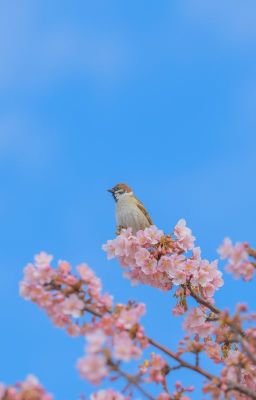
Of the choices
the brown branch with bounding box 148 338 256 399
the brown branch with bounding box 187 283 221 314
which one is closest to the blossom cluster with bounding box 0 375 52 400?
the brown branch with bounding box 148 338 256 399

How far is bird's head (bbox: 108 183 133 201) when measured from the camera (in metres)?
13.1

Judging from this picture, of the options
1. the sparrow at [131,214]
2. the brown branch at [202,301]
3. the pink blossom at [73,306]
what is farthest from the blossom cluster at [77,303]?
the sparrow at [131,214]

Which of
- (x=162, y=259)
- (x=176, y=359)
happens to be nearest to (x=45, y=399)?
(x=176, y=359)

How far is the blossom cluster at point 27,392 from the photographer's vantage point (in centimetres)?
541

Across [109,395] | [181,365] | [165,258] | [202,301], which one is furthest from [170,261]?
[109,395]

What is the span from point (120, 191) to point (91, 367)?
807 cm

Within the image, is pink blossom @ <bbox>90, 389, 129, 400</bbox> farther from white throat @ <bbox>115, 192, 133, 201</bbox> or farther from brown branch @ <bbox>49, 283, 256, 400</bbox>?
white throat @ <bbox>115, 192, 133, 201</bbox>

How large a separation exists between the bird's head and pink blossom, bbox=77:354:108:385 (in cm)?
791

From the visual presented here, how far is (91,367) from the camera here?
5234 millimetres

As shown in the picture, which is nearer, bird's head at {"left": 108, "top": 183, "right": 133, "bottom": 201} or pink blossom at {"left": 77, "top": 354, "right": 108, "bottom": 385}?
pink blossom at {"left": 77, "top": 354, "right": 108, "bottom": 385}

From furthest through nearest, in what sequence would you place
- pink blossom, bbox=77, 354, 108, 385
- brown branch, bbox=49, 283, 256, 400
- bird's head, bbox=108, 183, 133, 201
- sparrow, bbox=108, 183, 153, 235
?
bird's head, bbox=108, 183, 133, 201 < sparrow, bbox=108, 183, 153, 235 < brown branch, bbox=49, 283, 256, 400 < pink blossom, bbox=77, 354, 108, 385

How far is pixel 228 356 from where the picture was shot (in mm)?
8555

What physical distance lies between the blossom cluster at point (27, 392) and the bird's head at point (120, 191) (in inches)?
306

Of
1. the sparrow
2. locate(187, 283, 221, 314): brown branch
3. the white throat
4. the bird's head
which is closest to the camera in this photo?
locate(187, 283, 221, 314): brown branch
